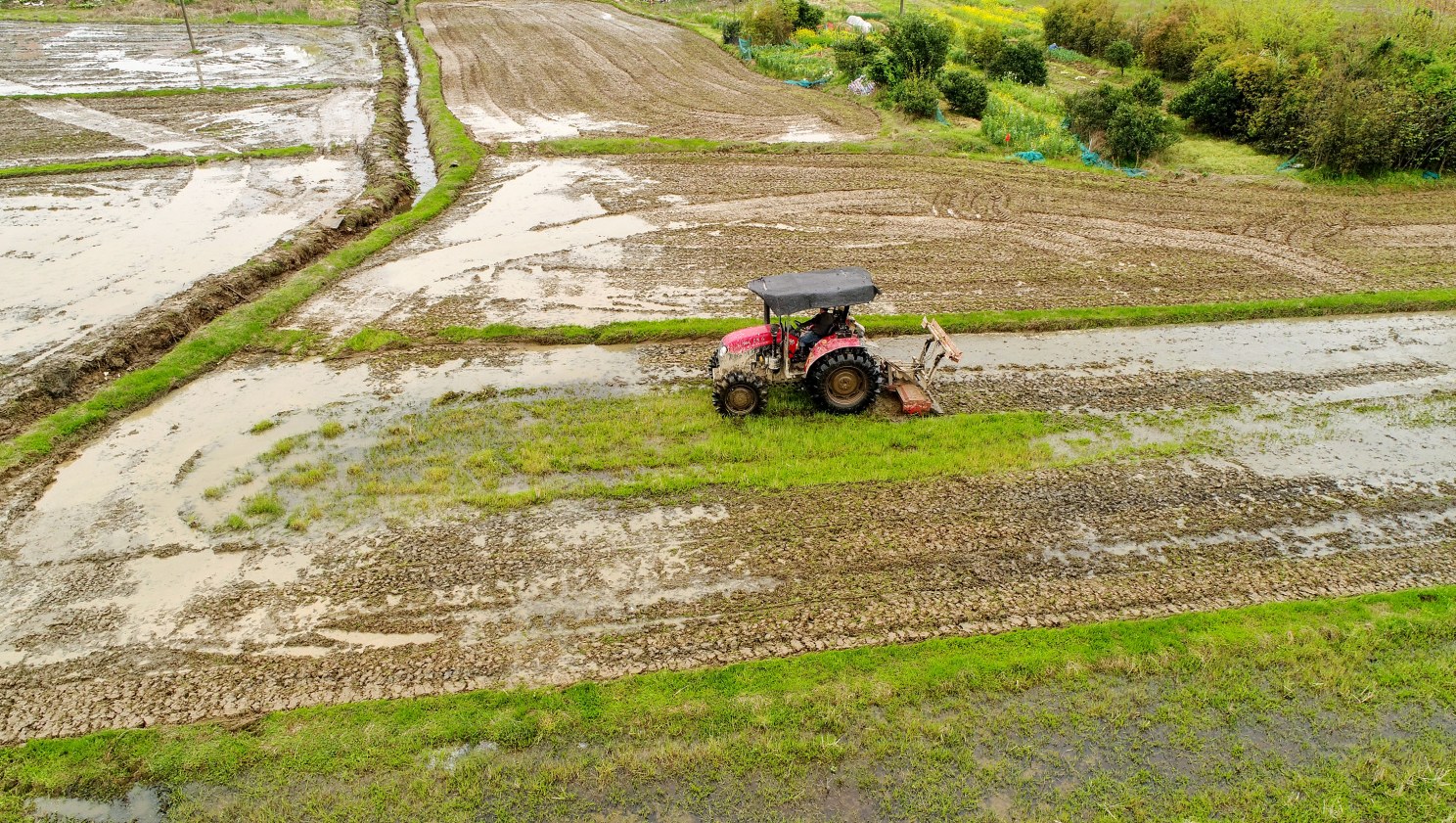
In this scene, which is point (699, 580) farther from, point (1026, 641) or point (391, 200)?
point (391, 200)

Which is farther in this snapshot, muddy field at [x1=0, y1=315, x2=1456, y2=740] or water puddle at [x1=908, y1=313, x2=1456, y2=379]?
water puddle at [x1=908, y1=313, x2=1456, y2=379]

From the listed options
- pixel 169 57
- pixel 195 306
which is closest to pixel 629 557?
pixel 195 306

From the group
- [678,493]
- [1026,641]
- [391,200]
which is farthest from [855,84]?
[1026,641]

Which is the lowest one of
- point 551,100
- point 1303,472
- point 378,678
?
point 378,678

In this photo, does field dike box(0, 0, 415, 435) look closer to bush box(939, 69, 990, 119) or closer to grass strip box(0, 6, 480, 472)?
grass strip box(0, 6, 480, 472)

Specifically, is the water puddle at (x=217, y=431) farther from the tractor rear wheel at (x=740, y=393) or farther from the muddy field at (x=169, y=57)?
the muddy field at (x=169, y=57)

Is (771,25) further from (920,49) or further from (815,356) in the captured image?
(815,356)

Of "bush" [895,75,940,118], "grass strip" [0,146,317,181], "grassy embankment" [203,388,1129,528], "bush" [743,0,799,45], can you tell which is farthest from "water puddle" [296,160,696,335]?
"bush" [743,0,799,45]

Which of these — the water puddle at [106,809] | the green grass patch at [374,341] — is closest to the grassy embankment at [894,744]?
the water puddle at [106,809]
